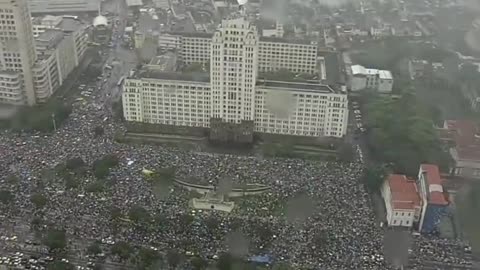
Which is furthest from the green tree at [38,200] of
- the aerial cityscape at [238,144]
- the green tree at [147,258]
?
the green tree at [147,258]

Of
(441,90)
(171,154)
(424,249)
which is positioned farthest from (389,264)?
(441,90)

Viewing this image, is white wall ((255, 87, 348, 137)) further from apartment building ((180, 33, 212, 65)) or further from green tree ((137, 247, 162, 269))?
green tree ((137, 247, 162, 269))

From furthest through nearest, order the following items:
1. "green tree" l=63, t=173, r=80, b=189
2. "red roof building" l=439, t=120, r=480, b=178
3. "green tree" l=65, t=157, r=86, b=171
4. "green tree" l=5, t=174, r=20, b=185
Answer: "red roof building" l=439, t=120, r=480, b=178
"green tree" l=65, t=157, r=86, b=171
"green tree" l=5, t=174, r=20, b=185
"green tree" l=63, t=173, r=80, b=189

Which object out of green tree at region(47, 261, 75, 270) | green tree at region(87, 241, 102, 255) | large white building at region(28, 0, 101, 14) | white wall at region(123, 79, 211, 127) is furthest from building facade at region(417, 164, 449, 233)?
large white building at region(28, 0, 101, 14)

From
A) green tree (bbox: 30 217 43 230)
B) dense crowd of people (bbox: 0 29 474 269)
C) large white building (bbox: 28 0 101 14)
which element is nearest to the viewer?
dense crowd of people (bbox: 0 29 474 269)

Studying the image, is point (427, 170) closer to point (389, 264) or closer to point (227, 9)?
point (389, 264)

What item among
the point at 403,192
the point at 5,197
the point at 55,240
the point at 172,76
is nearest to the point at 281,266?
the point at 403,192

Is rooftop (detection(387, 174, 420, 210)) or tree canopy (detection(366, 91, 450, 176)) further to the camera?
tree canopy (detection(366, 91, 450, 176))
